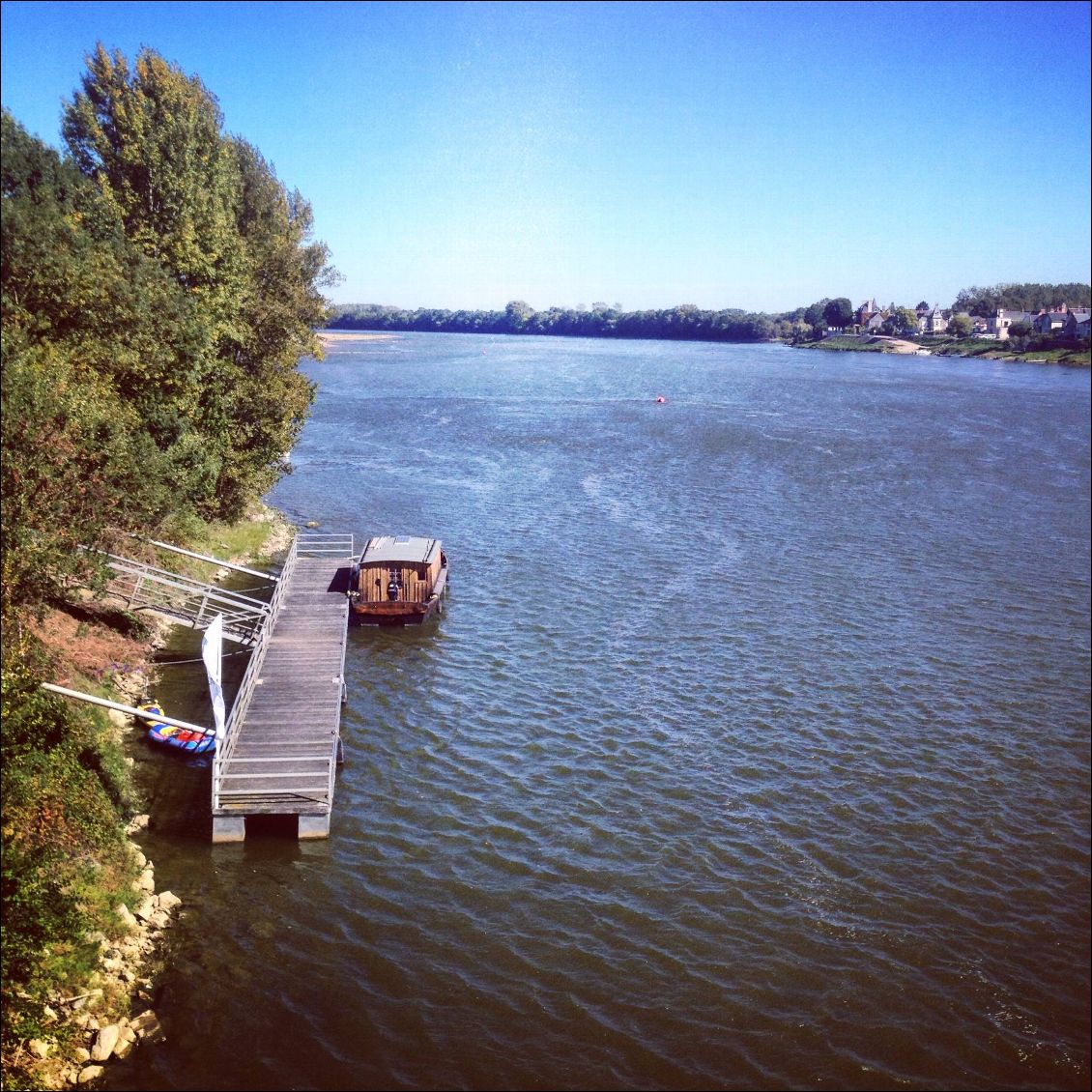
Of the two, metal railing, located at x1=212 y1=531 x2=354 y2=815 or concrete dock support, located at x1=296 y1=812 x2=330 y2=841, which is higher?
metal railing, located at x1=212 y1=531 x2=354 y2=815

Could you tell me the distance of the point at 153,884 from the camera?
1783 cm

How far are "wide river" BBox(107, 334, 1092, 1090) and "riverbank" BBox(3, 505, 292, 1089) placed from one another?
446 mm

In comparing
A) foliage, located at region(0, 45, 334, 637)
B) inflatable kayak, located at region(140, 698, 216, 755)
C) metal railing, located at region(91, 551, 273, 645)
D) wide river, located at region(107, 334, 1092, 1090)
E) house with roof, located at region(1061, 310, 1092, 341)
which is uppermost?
house with roof, located at region(1061, 310, 1092, 341)

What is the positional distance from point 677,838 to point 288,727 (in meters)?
10.5

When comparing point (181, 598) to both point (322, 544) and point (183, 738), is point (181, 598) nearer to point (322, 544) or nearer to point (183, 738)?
point (183, 738)

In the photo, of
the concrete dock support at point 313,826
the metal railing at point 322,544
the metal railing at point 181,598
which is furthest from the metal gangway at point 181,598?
the metal railing at point 322,544

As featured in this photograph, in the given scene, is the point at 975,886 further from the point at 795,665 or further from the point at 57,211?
the point at 57,211

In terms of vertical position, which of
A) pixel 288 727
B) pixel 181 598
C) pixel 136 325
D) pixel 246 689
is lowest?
pixel 288 727

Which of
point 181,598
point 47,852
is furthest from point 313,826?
point 181,598

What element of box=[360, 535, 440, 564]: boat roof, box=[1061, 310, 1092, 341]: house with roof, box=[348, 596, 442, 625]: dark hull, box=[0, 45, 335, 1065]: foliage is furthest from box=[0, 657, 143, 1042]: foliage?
box=[1061, 310, 1092, 341]: house with roof

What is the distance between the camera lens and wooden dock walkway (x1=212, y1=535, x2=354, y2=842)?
19.7 meters

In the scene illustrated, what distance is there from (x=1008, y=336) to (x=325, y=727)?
217475 millimetres

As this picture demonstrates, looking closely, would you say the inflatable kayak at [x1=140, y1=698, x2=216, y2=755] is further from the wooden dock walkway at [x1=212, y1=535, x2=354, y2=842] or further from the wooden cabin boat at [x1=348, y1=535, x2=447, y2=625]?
the wooden cabin boat at [x1=348, y1=535, x2=447, y2=625]

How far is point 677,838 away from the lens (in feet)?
69.3
